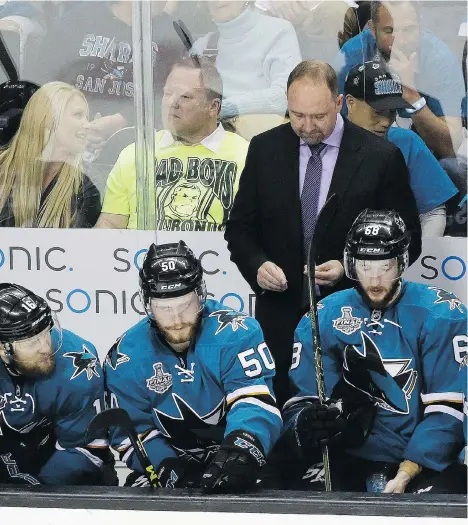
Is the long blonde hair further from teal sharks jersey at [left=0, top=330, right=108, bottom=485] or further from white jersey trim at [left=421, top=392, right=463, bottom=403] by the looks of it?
white jersey trim at [left=421, top=392, right=463, bottom=403]

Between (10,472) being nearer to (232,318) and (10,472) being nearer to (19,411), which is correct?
(19,411)

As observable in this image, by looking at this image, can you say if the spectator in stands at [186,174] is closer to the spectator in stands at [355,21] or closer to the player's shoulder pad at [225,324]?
the player's shoulder pad at [225,324]

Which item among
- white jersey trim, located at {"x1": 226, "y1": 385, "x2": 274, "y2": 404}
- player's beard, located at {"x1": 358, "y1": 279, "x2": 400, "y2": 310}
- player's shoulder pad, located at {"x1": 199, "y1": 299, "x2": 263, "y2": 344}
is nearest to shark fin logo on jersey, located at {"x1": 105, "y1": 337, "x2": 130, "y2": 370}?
player's shoulder pad, located at {"x1": 199, "y1": 299, "x2": 263, "y2": 344}

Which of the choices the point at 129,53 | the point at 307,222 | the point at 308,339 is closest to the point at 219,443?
the point at 308,339

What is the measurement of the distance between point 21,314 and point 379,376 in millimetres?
1117

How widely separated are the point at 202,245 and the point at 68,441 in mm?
761

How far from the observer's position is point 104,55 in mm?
3635

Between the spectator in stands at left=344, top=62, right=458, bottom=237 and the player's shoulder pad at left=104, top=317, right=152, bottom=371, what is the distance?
0.90 meters

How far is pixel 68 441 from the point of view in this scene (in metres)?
3.83

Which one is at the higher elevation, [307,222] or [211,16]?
[211,16]

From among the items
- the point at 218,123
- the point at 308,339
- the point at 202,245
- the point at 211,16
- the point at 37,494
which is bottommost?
the point at 37,494

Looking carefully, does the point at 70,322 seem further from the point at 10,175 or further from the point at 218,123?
the point at 218,123

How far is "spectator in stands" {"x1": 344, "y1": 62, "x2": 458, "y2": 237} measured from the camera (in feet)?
11.8

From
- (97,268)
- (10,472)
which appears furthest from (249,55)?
(10,472)
